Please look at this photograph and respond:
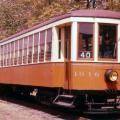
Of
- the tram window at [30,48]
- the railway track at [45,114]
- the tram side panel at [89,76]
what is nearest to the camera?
the tram side panel at [89,76]

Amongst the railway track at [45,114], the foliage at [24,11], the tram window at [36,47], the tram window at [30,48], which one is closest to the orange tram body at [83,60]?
the railway track at [45,114]

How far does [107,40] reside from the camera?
48.8ft

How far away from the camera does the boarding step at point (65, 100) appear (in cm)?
1529

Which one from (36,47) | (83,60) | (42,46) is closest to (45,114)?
(42,46)

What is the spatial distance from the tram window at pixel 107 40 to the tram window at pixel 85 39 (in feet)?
0.94

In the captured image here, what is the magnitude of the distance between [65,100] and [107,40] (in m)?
2.31

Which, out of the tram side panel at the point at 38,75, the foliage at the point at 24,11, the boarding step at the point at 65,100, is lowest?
the boarding step at the point at 65,100

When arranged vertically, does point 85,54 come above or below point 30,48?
below

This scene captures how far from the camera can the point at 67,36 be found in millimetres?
15375

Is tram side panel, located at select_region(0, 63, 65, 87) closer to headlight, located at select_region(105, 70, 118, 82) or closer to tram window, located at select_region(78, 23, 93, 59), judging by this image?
tram window, located at select_region(78, 23, 93, 59)

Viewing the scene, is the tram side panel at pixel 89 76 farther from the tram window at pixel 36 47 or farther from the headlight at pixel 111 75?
the tram window at pixel 36 47

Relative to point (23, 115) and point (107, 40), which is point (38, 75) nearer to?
point (23, 115)

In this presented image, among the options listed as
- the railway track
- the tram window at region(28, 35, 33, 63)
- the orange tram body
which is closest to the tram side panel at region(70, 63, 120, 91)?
the orange tram body

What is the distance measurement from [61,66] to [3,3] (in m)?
40.5
